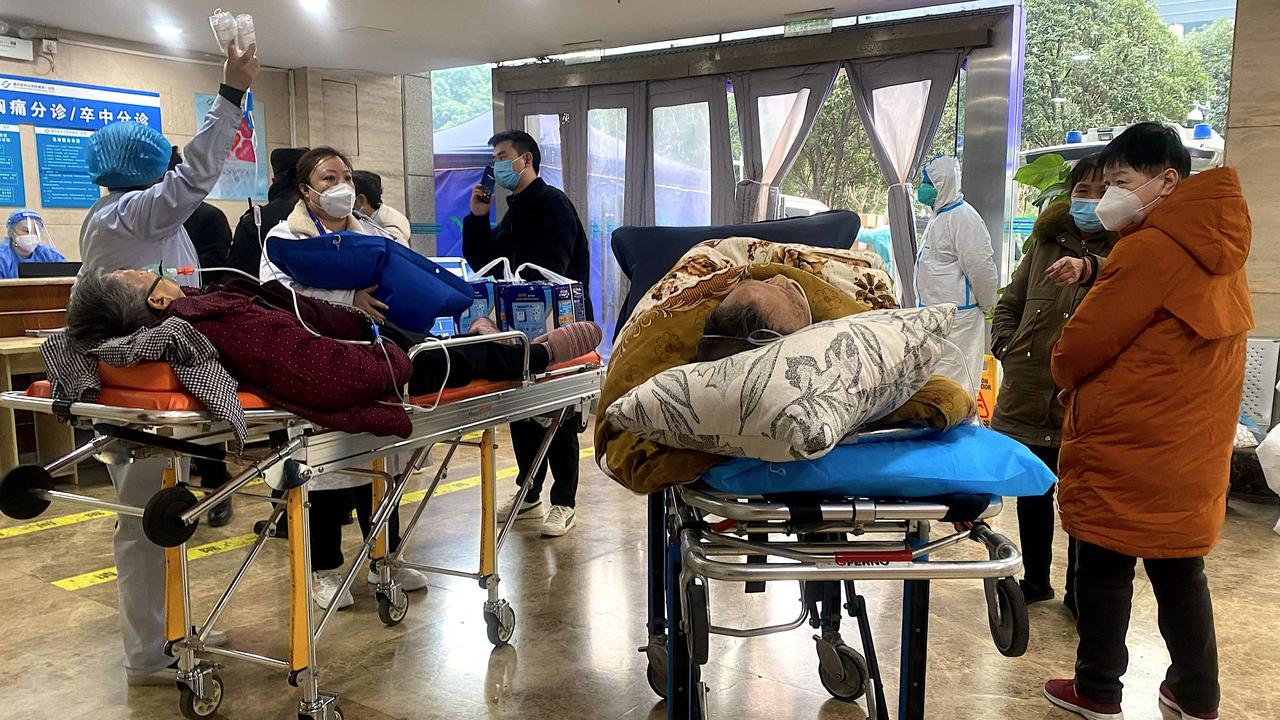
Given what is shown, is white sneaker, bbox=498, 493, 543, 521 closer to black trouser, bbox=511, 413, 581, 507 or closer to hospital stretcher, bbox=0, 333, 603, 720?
black trouser, bbox=511, 413, 581, 507

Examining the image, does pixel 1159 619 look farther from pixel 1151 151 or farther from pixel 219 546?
pixel 219 546

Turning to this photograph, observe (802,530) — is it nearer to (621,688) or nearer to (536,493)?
(621,688)

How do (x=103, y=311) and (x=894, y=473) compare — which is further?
(x=103, y=311)

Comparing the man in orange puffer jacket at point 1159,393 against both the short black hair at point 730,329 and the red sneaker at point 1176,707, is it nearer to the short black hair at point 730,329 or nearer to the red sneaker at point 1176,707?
the red sneaker at point 1176,707

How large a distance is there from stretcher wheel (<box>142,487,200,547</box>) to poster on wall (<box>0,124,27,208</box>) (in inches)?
238

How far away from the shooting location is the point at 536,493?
4.25 meters

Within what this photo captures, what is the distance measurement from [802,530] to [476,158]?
873 centimetres

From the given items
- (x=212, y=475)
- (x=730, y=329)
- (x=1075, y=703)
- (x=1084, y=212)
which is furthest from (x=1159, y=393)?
(x=212, y=475)

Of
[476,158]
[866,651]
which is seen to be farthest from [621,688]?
[476,158]

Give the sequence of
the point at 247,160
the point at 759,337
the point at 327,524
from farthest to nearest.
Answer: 1. the point at 247,160
2. the point at 327,524
3. the point at 759,337

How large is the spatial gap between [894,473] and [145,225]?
7.55 feet

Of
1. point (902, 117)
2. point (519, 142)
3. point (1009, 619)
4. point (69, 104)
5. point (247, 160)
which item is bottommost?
point (1009, 619)

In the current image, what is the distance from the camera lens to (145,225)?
8.93ft

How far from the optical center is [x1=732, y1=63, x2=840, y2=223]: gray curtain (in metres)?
7.01
